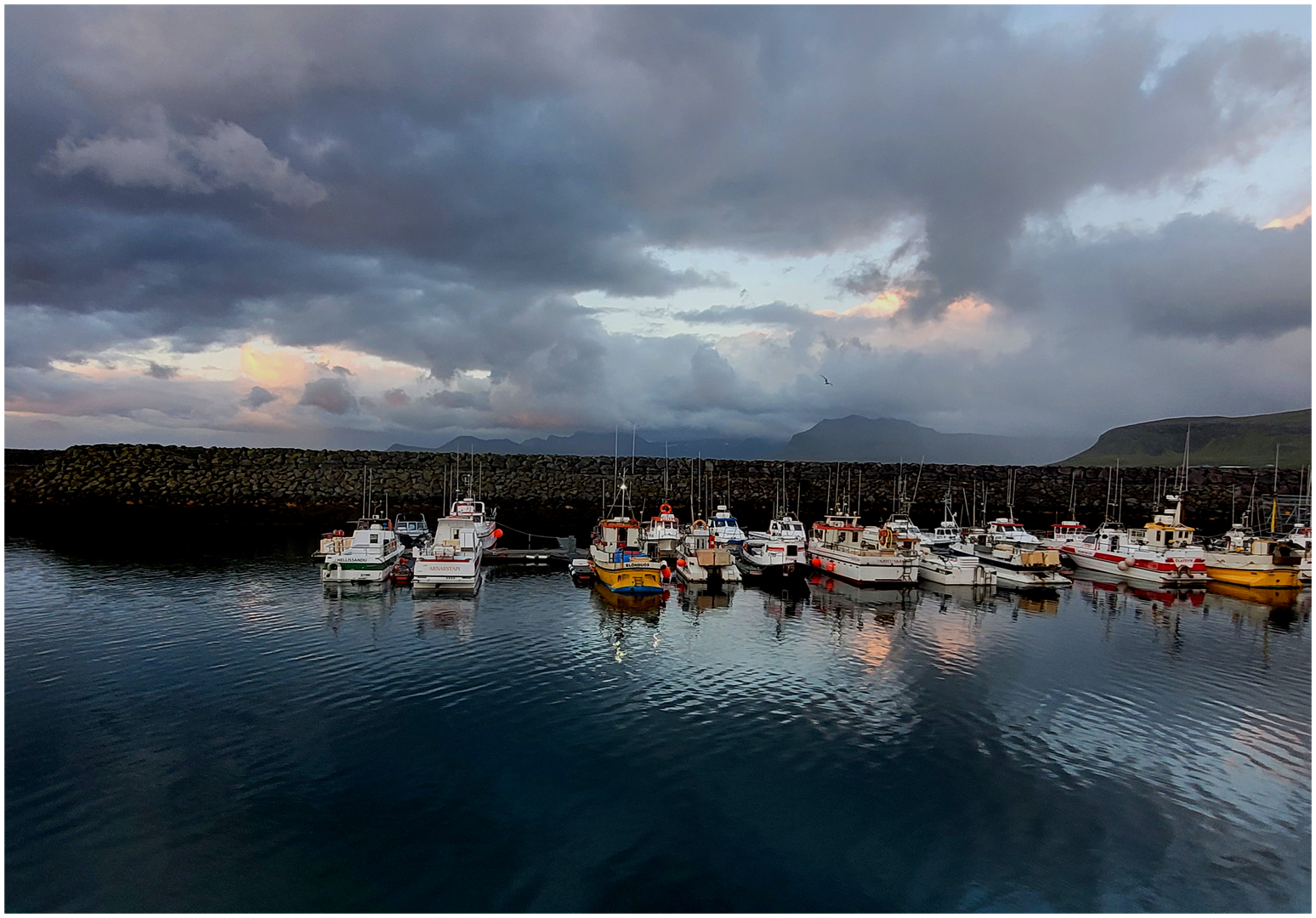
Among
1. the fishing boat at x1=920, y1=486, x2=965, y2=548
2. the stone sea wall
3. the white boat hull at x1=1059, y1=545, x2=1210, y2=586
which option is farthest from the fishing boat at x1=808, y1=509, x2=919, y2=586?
the stone sea wall

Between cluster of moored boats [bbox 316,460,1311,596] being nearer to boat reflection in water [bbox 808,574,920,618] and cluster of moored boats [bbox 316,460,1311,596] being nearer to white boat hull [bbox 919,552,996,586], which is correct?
white boat hull [bbox 919,552,996,586]

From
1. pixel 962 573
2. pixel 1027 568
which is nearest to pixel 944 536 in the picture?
pixel 1027 568

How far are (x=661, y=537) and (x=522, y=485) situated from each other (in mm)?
45848

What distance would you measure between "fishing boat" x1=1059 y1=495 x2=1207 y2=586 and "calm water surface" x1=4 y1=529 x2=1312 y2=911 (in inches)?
635

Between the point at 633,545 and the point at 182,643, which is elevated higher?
the point at 633,545

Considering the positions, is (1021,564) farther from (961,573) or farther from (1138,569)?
(1138,569)

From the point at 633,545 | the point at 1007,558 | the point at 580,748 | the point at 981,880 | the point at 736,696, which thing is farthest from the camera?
the point at 1007,558

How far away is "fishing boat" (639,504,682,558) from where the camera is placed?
53594 mm

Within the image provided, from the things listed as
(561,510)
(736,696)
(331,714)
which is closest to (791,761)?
(736,696)

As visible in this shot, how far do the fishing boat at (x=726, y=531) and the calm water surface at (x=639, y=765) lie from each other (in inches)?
→ 855

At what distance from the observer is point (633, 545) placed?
48531 mm

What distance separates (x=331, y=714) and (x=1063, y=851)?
20.7 meters

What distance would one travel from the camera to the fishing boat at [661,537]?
53594mm

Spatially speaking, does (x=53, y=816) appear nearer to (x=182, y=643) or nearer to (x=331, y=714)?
(x=331, y=714)
